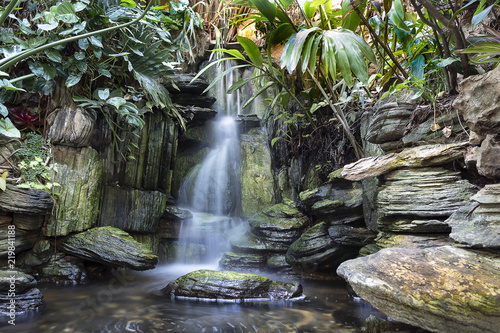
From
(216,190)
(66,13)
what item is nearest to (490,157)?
(66,13)

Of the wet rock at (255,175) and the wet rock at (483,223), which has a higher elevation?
the wet rock at (255,175)

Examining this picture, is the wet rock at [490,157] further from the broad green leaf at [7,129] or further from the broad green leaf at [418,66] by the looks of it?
the broad green leaf at [7,129]

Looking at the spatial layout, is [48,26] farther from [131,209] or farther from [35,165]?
[131,209]

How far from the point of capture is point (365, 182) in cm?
391

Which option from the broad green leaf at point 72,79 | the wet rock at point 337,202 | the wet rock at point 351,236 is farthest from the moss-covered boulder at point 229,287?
the broad green leaf at point 72,79

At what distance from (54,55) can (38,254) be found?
2.63 m

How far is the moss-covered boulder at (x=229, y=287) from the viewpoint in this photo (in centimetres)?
351

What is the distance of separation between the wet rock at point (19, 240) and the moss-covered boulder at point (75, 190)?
6.3 inches

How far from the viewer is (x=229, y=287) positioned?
3.53m

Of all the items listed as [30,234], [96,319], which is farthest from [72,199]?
[96,319]

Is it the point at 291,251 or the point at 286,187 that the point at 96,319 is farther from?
the point at 286,187

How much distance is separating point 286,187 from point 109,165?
132 inches

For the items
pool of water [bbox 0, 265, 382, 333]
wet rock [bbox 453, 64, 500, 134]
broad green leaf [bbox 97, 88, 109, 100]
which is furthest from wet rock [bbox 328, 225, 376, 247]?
broad green leaf [bbox 97, 88, 109, 100]

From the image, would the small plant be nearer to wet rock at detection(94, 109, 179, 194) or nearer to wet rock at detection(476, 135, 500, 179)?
wet rock at detection(94, 109, 179, 194)
